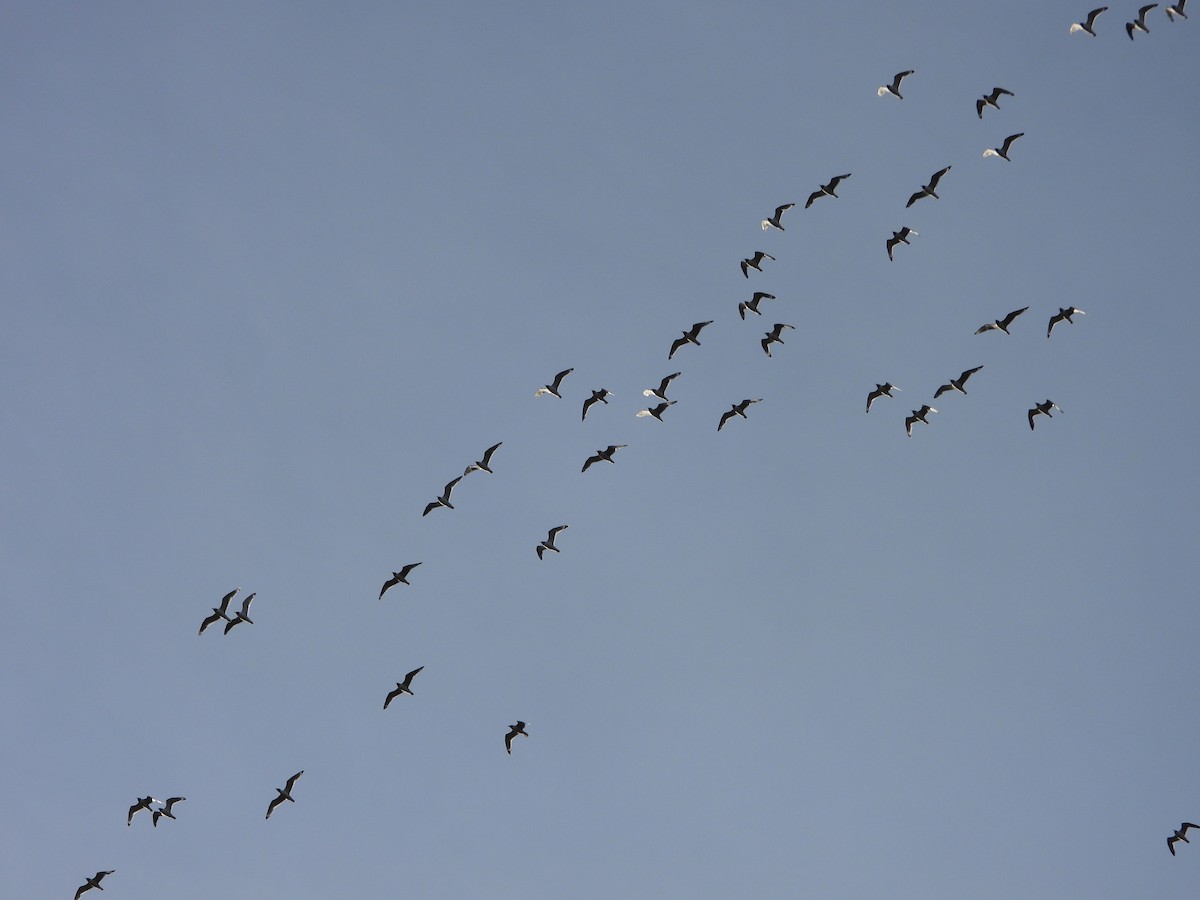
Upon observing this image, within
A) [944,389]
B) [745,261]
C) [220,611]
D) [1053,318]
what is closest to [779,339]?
[745,261]

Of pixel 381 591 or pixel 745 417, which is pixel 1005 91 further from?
pixel 381 591

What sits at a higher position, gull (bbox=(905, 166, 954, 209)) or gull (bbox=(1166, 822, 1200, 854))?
gull (bbox=(905, 166, 954, 209))

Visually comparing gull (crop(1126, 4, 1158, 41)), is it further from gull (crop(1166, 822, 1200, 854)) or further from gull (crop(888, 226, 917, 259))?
gull (crop(1166, 822, 1200, 854))

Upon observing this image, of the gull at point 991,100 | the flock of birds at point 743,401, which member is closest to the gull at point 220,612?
the flock of birds at point 743,401

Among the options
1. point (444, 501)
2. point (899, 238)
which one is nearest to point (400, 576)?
point (444, 501)

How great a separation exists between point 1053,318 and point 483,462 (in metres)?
29.8

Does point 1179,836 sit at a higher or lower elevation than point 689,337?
A: lower

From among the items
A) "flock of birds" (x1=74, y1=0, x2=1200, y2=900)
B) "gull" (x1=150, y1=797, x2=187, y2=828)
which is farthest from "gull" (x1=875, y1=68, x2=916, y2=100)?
"gull" (x1=150, y1=797, x2=187, y2=828)

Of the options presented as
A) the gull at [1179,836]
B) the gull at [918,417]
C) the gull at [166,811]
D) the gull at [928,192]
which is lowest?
the gull at [1179,836]

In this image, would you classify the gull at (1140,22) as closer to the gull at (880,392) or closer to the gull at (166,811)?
the gull at (880,392)

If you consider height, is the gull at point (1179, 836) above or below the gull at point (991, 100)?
below

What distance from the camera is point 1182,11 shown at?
67750mm

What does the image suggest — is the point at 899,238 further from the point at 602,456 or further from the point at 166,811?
the point at 166,811

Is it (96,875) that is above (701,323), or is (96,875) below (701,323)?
below
